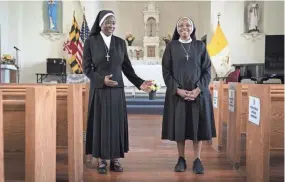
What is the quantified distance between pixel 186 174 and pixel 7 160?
1409mm

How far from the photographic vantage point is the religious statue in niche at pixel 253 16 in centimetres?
1026

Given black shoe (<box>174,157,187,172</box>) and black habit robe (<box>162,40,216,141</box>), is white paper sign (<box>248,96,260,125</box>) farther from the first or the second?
black shoe (<box>174,157,187,172</box>)

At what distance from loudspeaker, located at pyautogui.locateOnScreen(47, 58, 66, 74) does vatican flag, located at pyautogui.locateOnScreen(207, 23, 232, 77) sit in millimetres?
4195

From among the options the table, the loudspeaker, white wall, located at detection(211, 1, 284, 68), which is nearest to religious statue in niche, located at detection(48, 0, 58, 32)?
the loudspeaker

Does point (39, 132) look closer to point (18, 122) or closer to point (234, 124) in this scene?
point (18, 122)

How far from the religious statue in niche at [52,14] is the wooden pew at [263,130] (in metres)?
8.97

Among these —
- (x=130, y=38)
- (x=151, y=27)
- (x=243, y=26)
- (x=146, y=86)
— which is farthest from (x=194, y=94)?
(x=151, y=27)

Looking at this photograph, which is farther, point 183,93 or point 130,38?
point 130,38

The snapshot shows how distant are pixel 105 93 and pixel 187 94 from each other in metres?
0.66

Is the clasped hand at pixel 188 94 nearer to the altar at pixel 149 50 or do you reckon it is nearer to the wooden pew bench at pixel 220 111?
the wooden pew bench at pixel 220 111

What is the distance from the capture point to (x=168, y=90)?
2885mm

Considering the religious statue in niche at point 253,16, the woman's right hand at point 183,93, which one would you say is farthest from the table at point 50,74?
the woman's right hand at point 183,93

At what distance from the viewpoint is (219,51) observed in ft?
32.1

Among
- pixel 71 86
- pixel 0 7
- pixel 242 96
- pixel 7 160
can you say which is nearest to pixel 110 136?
pixel 71 86
